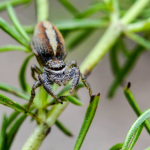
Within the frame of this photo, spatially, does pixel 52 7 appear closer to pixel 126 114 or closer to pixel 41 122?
Answer: pixel 126 114

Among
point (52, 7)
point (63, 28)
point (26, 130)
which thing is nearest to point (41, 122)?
point (63, 28)

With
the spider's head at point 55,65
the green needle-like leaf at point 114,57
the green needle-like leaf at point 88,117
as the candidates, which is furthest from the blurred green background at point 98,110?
the green needle-like leaf at point 88,117

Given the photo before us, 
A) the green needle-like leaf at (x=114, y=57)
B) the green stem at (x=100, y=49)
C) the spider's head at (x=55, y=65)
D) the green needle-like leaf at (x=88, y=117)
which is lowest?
the green needle-like leaf at (x=88, y=117)

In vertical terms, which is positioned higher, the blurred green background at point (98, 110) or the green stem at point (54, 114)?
the blurred green background at point (98, 110)

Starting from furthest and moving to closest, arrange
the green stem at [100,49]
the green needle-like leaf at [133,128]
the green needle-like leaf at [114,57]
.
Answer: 1. the green needle-like leaf at [114,57]
2. the green stem at [100,49]
3. the green needle-like leaf at [133,128]

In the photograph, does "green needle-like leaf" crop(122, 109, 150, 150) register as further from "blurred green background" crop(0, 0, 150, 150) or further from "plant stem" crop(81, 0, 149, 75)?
"blurred green background" crop(0, 0, 150, 150)

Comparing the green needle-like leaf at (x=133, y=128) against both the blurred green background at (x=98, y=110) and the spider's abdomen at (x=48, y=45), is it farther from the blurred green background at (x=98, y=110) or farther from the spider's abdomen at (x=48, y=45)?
the blurred green background at (x=98, y=110)

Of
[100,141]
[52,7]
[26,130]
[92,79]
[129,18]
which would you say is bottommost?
[129,18]
